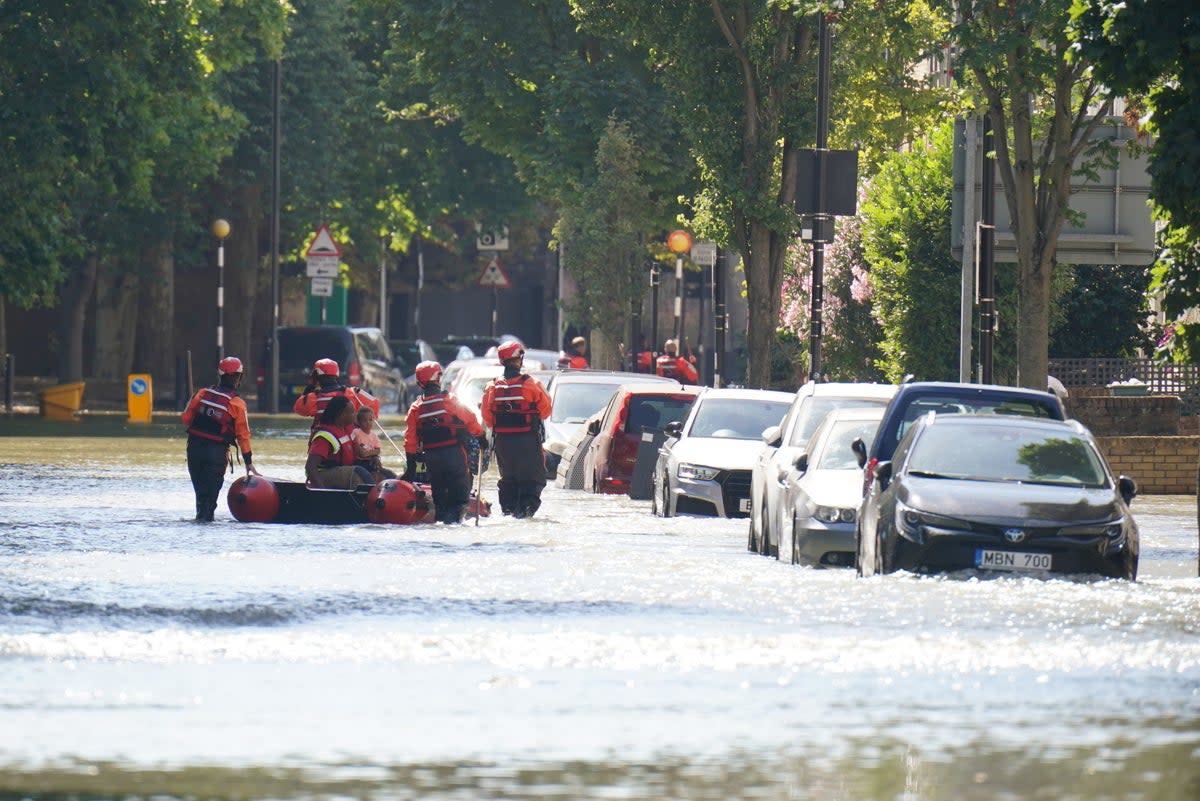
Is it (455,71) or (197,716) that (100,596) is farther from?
(455,71)

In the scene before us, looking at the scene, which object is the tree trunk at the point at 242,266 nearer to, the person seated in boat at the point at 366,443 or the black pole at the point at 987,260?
the black pole at the point at 987,260

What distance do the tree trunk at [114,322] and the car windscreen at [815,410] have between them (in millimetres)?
42038

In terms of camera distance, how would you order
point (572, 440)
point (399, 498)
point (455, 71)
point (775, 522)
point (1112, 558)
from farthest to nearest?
1. point (455, 71)
2. point (572, 440)
3. point (399, 498)
4. point (775, 522)
5. point (1112, 558)

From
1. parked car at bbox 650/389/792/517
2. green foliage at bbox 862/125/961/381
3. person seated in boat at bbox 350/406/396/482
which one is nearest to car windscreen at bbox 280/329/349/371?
green foliage at bbox 862/125/961/381

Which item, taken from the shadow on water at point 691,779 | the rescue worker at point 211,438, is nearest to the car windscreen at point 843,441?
the rescue worker at point 211,438

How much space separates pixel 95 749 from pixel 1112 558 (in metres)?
9.21

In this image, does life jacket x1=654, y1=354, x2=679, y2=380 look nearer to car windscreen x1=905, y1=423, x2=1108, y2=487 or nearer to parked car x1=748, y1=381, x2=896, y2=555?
parked car x1=748, y1=381, x2=896, y2=555

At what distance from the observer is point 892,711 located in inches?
459

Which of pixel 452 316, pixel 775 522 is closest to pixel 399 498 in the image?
pixel 775 522

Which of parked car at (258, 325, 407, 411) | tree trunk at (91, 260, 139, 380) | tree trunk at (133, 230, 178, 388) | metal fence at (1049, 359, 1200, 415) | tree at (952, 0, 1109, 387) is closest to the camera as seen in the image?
tree at (952, 0, 1109, 387)

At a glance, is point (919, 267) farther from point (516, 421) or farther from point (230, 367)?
point (230, 367)

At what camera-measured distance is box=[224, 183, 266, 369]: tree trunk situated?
216ft

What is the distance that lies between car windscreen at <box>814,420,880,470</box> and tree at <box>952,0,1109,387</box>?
20.2 ft

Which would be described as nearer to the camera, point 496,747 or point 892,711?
point 496,747
